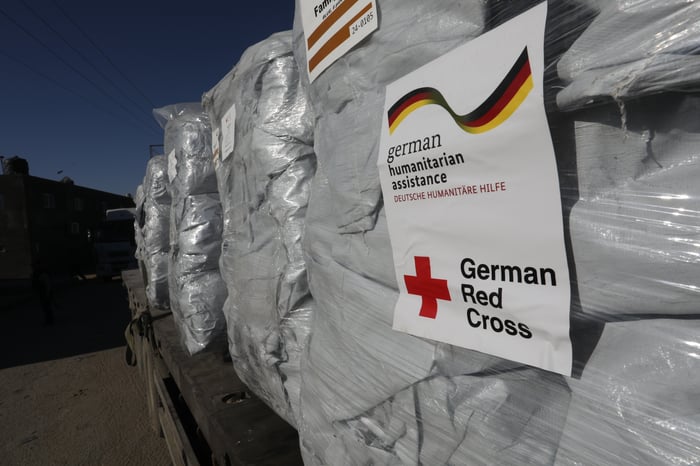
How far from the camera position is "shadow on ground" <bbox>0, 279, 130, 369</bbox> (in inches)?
244

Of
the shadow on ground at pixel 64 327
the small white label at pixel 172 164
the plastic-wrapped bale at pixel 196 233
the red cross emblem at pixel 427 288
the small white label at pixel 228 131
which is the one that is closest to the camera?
the red cross emblem at pixel 427 288

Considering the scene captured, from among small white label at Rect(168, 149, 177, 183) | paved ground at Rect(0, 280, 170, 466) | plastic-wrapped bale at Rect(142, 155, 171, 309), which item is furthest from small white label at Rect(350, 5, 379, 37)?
paved ground at Rect(0, 280, 170, 466)

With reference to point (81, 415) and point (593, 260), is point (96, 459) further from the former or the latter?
point (593, 260)

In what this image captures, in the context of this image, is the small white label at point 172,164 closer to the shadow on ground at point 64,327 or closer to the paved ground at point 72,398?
the paved ground at point 72,398

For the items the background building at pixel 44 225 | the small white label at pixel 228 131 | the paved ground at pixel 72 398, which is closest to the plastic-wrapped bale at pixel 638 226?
the small white label at pixel 228 131

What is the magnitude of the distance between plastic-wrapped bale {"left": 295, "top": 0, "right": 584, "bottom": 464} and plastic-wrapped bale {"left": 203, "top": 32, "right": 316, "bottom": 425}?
0.18m

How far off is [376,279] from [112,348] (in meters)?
6.57

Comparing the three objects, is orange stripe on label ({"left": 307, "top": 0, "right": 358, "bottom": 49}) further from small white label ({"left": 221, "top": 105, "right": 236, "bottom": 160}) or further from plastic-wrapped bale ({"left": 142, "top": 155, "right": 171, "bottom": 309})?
plastic-wrapped bale ({"left": 142, "top": 155, "right": 171, "bottom": 309})

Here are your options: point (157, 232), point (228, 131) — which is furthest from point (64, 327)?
point (228, 131)

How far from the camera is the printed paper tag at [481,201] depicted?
52 cm

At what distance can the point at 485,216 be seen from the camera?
1.93 ft

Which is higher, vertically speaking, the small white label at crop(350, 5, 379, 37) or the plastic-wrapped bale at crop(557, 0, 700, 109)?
the small white label at crop(350, 5, 379, 37)

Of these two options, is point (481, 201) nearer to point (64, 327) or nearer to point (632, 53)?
point (632, 53)

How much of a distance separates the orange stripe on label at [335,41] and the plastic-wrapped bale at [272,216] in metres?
0.26
